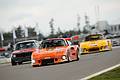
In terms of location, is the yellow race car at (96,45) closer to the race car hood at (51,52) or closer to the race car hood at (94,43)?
the race car hood at (94,43)

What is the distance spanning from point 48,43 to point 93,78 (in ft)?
30.5

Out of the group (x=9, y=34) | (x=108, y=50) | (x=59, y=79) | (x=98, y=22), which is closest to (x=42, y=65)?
(x=59, y=79)

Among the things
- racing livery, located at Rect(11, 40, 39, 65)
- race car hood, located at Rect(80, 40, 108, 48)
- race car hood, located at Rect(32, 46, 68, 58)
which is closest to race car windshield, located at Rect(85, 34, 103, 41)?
race car hood, located at Rect(80, 40, 108, 48)

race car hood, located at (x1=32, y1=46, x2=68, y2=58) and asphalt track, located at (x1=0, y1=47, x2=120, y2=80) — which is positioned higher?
race car hood, located at (x1=32, y1=46, x2=68, y2=58)

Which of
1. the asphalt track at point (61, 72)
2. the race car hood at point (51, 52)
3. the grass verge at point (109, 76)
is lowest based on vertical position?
the asphalt track at point (61, 72)

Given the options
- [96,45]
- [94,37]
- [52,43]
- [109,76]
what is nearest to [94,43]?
[96,45]

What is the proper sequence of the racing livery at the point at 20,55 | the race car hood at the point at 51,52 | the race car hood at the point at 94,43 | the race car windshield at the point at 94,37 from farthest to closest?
the race car windshield at the point at 94,37
the race car hood at the point at 94,43
the racing livery at the point at 20,55
the race car hood at the point at 51,52

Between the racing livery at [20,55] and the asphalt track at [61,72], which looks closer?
the asphalt track at [61,72]

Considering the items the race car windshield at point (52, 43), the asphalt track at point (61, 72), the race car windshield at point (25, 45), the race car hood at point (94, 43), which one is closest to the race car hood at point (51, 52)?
the race car windshield at point (52, 43)

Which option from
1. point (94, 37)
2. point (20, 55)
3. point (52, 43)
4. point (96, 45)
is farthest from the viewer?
point (94, 37)

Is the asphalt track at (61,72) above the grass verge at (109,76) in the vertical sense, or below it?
below

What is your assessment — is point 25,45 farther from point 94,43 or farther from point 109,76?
point 109,76

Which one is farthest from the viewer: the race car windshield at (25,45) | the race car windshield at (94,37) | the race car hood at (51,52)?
the race car windshield at (94,37)

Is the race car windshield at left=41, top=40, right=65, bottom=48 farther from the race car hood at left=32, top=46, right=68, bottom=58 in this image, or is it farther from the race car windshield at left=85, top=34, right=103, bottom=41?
the race car windshield at left=85, top=34, right=103, bottom=41
